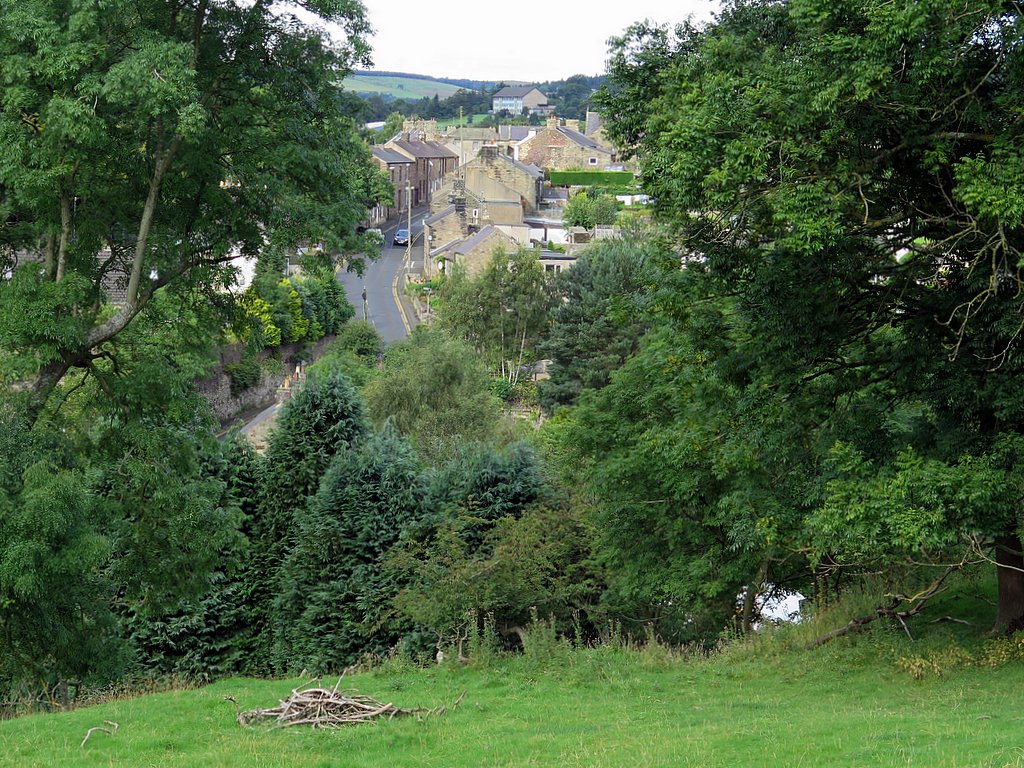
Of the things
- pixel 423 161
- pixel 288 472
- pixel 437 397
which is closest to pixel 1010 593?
pixel 288 472

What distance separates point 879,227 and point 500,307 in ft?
171

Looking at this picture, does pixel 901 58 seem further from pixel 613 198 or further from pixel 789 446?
pixel 613 198

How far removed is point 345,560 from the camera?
23.9 metres

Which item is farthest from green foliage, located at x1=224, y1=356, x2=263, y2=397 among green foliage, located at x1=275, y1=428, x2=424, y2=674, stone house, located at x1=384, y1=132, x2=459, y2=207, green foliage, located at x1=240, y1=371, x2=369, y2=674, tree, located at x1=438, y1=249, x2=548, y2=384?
stone house, located at x1=384, y1=132, x2=459, y2=207

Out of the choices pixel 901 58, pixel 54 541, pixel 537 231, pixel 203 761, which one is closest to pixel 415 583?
pixel 54 541

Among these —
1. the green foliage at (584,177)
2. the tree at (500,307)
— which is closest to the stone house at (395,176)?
the green foliage at (584,177)

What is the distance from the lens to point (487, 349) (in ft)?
220

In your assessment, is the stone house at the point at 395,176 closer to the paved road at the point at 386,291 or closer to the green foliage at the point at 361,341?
the paved road at the point at 386,291

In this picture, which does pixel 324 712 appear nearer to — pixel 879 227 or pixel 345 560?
pixel 879 227

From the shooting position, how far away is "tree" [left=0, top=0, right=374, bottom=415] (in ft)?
49.5

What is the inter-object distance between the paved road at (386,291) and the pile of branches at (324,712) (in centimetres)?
5060

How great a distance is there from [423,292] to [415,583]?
62.1 meters

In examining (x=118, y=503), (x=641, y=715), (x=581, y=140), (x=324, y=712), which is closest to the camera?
(x=324, y=712)

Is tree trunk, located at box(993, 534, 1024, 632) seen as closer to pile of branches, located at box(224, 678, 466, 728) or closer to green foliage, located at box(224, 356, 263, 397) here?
pile of branches, located at box(224, 678, 466, 728)
